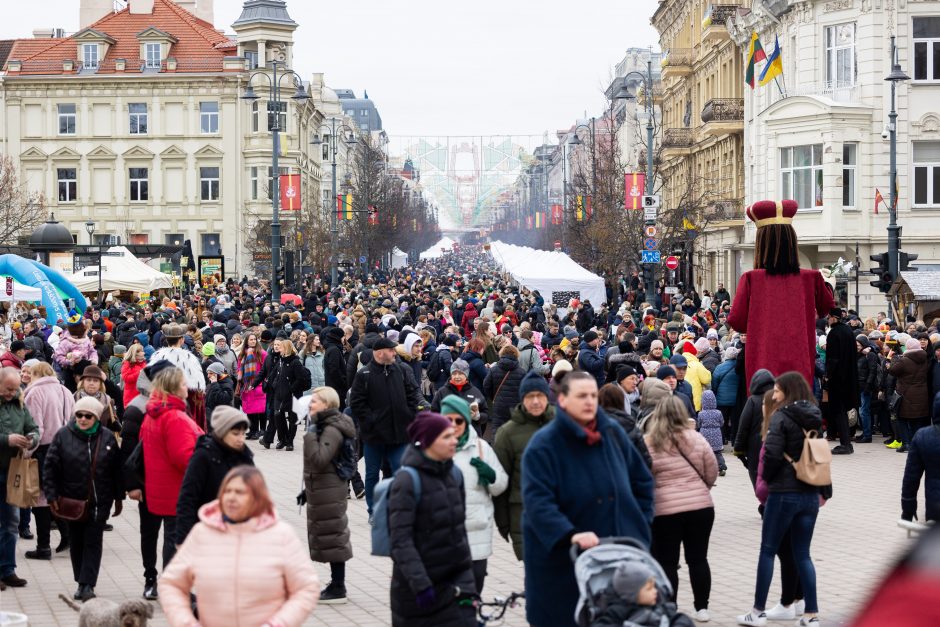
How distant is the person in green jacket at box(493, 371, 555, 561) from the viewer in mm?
8898

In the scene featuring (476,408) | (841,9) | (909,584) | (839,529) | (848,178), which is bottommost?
(839,529)

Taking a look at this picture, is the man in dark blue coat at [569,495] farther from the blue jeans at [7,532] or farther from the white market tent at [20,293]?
the white market tent at [20,293]

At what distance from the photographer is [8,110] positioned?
247 ft

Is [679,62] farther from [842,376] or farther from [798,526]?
[798,526]

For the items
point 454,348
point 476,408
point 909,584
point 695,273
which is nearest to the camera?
point 909,584

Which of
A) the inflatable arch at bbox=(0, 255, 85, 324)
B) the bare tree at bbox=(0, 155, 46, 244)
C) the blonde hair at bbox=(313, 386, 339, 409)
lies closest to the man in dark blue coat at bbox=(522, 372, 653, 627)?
the blonde hair at bbox=(313, 386, 339, 409)

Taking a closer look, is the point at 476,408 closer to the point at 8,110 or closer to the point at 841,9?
the point at 841,9

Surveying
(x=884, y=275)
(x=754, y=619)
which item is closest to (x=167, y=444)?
(x=754, y=619)

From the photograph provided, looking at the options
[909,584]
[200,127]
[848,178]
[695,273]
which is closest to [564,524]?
[909,584]

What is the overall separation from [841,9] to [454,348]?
22.8 meters

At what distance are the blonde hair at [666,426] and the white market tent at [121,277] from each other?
3092 centimetres

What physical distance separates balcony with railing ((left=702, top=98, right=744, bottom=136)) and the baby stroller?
43.0 meters

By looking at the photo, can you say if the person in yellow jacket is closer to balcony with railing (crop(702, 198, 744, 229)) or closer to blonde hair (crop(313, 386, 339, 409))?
blonde hair (crop(313, 386, 339, 409))

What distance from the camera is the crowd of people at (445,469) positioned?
18.2 feet
